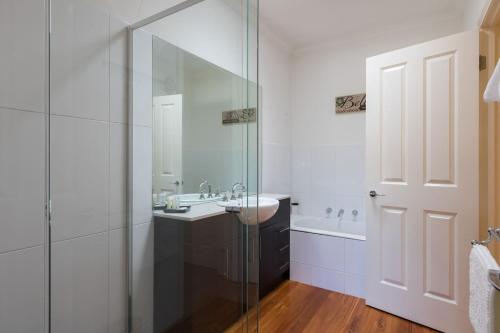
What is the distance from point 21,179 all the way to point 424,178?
242 cm

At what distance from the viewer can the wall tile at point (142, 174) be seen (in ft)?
4.94

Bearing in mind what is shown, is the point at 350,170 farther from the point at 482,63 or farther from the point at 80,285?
the point at 80,285

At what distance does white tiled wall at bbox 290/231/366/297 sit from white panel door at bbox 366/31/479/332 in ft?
0.52

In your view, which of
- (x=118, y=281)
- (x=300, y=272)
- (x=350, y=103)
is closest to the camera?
(x=118, y=281)

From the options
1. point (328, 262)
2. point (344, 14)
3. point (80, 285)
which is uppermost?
point (344, 14)

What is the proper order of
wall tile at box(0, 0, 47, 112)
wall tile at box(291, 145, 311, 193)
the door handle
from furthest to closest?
wall tile at box(291, 145, 311, 193) < the door handle < wall tile at box(0, 0, 47, 112)

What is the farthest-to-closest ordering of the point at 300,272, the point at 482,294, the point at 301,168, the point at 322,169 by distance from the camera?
the point at 301,168 < the point at 322,169 < the point at 300,272 < the point at 482,294

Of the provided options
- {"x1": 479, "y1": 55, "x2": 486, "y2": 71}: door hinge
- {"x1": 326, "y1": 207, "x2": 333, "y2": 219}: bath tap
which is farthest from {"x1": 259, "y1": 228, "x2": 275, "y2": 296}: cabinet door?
{"x1": 479, "y1": 55, "x2": 486, "y2": 71}: door hinge

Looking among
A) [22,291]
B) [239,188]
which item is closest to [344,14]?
[239,188]

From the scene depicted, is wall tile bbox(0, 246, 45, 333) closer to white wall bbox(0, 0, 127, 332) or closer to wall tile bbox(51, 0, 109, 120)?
white wall bbox(0, 0, 127, 332)

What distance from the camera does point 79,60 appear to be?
4.00 ft

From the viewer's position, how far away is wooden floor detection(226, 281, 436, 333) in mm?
1906

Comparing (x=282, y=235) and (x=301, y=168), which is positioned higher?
(x=301, y=168)

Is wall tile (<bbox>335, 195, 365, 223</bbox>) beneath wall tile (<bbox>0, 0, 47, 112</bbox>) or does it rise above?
beneath
